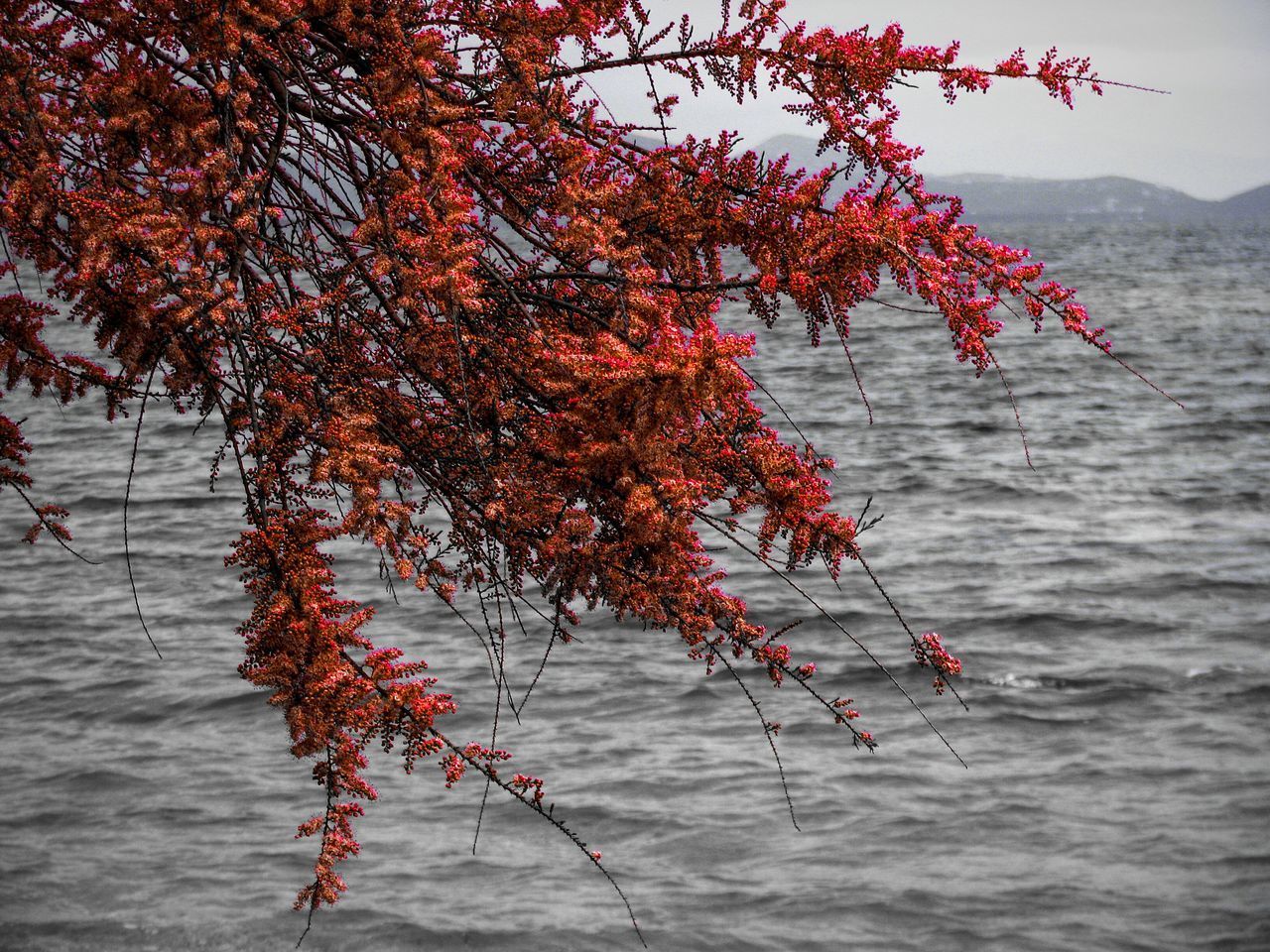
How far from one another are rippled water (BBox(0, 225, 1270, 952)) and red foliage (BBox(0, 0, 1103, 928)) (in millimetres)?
4974

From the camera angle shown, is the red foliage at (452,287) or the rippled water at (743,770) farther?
the rippled water at (743,770)

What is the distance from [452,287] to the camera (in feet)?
8.86

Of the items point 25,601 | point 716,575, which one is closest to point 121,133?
point 716,575

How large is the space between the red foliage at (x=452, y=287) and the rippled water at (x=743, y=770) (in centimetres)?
497

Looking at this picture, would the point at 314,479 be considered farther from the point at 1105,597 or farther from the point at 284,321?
the point at 1105,597

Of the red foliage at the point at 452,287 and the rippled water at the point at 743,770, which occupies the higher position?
the red foliage at the point at 452,287

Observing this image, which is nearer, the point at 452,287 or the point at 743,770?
the point at 452,287

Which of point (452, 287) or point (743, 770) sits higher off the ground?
point (452, 287)

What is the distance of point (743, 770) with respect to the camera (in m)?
9.05

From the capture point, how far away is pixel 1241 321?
34625 mm

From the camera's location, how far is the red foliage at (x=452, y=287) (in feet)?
8.92

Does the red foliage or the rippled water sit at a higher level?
the red foliage

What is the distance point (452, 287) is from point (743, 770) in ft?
22.7

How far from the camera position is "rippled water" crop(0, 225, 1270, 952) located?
750 centimetres
